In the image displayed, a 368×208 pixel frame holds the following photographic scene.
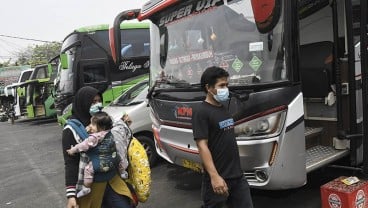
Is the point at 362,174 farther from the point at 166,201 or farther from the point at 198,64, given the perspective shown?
the point at 166,201

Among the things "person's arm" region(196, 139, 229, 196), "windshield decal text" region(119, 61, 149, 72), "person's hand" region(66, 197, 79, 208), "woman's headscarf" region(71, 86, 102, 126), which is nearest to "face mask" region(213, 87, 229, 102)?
"person's arm" region(196, 139, 229, 196)

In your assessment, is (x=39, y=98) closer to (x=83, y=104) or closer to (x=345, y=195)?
(x=83, y=104)

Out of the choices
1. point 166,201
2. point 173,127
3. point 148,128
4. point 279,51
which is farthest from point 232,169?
point 148,128

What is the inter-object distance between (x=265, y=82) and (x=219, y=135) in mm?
881

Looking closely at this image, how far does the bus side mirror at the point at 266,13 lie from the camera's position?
3.57m

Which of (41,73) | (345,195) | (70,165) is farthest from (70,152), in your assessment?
(41,73)

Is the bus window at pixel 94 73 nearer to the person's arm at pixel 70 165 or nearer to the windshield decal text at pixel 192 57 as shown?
the windshield decal text at pixel 192 57

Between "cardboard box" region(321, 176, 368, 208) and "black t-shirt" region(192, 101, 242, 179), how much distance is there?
4.13 ft

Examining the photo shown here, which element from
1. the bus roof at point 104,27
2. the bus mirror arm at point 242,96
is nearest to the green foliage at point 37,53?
the bus roof at point 104,27

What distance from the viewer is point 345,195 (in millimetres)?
4016

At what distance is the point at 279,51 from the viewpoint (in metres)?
3.90

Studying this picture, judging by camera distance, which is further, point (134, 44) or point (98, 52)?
point (134, 44)

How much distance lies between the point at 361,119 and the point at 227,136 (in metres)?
1.75

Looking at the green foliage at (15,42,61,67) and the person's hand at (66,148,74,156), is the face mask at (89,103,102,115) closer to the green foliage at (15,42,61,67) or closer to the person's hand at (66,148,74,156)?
the person's hand at (66,148,74,156)
